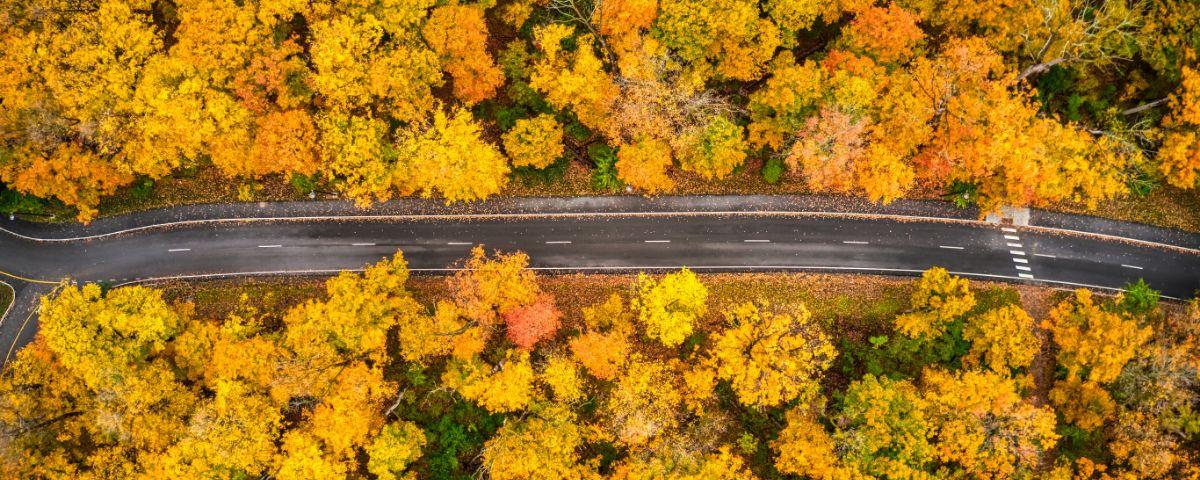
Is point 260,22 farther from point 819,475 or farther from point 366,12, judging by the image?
point 819,475

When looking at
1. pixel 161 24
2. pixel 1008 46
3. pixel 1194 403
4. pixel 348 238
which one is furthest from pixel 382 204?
pixel 1194 403

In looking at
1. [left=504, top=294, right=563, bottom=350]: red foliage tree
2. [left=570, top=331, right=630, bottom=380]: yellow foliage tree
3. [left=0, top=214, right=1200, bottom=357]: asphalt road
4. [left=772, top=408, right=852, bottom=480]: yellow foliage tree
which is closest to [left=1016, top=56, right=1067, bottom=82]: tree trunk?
[left=0, top=214, right=1200, bottom=357]: asphalt road

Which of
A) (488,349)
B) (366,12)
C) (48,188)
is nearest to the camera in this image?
(366,12)

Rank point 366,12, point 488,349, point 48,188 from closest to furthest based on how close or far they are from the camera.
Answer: point 366,12, point 48,188, point 488,349

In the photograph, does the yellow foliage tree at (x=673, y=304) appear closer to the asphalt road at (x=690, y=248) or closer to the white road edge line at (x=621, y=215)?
the asphalt road at (x=690, y=248)

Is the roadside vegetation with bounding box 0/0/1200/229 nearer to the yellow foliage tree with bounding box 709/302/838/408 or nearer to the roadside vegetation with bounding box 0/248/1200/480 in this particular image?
the roadside vegetation with bounding box 0/248/1200/480

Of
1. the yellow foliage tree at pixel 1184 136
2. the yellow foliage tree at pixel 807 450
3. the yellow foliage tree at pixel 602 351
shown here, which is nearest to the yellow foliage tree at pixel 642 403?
the yellow foliage tree at pixel 602 351

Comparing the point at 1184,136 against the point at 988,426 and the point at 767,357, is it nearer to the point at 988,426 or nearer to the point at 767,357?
the point at 988,426
